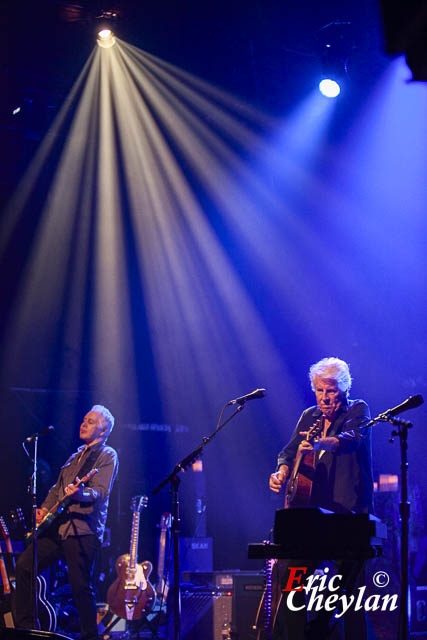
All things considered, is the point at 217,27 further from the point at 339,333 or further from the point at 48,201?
the point at 339,333

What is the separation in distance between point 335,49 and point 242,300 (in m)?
4.02

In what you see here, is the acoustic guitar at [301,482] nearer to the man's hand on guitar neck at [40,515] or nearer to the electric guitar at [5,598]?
the man's hand on guitar neck at [40,515]

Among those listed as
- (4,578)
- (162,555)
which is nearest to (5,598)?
(4,578)

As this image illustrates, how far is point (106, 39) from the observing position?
26.7ft

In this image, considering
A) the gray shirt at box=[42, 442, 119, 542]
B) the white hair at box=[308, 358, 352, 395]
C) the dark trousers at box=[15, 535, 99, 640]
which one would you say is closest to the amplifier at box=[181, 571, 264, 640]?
the dark trousers at box=[15, 535, 99, 640]

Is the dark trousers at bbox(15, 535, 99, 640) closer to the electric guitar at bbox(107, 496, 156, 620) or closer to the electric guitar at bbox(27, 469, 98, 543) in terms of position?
the electric guitar at bbox(27, 469, 98, 543)

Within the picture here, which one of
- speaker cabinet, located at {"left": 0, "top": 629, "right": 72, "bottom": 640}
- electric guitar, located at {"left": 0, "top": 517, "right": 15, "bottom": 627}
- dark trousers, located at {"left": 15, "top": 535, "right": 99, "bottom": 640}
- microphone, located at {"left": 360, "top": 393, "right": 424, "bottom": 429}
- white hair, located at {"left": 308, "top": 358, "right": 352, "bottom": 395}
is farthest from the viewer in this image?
electric guitar, located at {"left": 0, "top": 517, "right": 15, "bottom": 627}

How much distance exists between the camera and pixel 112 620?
914 cm

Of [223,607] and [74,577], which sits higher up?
[74,577]

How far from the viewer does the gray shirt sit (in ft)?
21.5

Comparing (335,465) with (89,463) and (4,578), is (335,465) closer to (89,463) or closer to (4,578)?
(89,463)

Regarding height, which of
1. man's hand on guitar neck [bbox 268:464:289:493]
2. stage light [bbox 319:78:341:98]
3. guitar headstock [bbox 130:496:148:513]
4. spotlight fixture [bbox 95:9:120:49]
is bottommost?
guitar headstock [bbox 130:496:148:513]

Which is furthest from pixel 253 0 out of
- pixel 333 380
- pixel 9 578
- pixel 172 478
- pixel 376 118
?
pixel 9 578

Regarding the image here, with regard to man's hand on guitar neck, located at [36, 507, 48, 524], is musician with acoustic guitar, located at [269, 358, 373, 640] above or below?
above
